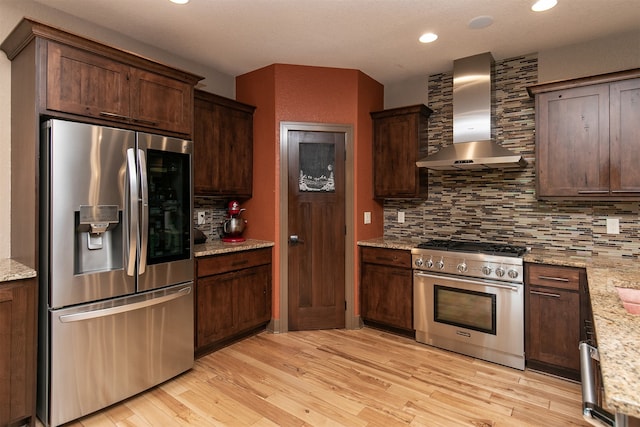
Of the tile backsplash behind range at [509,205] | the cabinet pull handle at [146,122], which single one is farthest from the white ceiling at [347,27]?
the cabinet pull handle at [146,122]

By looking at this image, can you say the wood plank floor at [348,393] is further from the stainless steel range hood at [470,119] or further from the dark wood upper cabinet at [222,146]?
the stainless steel range hood at [470,119]

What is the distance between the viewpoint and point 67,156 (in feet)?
6.69

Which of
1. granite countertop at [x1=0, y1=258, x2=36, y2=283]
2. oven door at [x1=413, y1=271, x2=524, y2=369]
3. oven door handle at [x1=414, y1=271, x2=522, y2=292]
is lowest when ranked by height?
oven door at [x1=413, y1=271, x2=524, y2=369]

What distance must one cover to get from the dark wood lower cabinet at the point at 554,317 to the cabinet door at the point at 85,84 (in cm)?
327

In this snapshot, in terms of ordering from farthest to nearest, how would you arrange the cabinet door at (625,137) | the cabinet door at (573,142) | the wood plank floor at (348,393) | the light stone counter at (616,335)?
the cabinet door at (573,142)
the cabinet door at (625,137)
the wood plank floor at (348,393)
the light stone counter at (616,335)

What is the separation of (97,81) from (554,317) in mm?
Result: 3644

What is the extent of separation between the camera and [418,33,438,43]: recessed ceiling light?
2.93 metres

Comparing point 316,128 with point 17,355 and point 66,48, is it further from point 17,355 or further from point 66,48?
point 17,355

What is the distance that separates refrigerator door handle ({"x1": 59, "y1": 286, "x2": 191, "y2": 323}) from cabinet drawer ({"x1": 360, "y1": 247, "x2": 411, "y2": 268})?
5.95 feet

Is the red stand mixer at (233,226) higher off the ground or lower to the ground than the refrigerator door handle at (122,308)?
higher

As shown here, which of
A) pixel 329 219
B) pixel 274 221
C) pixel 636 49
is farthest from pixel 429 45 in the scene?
pixel 274 221

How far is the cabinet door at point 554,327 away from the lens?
8.51 feet

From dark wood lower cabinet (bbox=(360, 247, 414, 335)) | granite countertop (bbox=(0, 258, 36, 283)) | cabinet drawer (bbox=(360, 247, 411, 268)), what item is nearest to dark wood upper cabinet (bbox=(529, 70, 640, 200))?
cabinet drawer (bbox=(360, 247, 411, 268))

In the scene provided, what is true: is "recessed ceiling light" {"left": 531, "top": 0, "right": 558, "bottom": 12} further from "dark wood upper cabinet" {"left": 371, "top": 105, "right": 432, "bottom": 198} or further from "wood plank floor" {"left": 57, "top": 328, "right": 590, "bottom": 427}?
"wood plank floor" {"left": 57, "top": 328, "right": 590, "bottom": 427}
